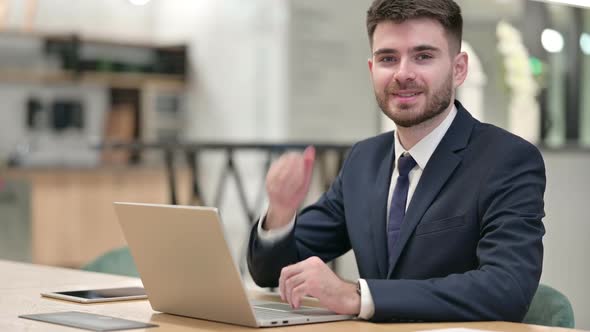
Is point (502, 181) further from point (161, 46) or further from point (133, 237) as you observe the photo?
point (161, 46)

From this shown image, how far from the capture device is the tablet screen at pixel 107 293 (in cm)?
213

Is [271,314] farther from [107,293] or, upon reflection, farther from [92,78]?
[92,78]

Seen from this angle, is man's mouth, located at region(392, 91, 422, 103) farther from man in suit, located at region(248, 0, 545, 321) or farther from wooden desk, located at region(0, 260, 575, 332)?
wooden desk, located at region(0, 260, 575, 332)

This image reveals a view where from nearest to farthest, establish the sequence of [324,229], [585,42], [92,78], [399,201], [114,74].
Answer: [399,201] < [324,229] < [585,42] < [92,78] < [114,74]

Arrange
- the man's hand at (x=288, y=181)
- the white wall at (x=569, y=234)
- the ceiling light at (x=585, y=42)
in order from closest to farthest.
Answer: the man's hand at (x=288, y=181), the white wall at (x=569, y=234), the ceiling light at (x=585, y=42)

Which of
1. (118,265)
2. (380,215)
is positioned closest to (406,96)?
(380,215)

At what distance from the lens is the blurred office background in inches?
265

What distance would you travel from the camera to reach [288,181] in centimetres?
198

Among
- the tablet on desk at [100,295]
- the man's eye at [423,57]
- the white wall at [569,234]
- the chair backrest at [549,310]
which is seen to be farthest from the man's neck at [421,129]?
the white wall at [569,234]

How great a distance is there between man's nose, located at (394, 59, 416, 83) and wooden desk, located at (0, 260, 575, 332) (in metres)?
0.53

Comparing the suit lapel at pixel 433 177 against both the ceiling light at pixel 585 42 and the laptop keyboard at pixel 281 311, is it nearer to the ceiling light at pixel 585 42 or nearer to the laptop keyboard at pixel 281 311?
the laptop keyboard at pixel 281 311

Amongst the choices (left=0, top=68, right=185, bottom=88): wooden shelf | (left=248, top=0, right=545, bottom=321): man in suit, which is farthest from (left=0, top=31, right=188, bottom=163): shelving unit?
(left=248, top=0, right=545, bottom=321): man in suit

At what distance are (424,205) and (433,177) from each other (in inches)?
2.6

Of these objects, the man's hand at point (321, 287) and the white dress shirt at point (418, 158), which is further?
the white dress shirt at point (418, 158)
